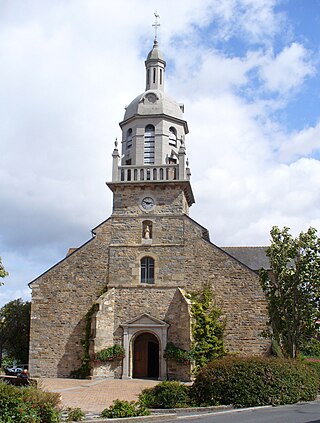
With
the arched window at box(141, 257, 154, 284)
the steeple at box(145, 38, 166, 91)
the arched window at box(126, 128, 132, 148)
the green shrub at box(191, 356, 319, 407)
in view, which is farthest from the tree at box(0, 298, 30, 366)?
the green shrub at box(191, 356, 319, 407)

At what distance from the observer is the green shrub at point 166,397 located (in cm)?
1518

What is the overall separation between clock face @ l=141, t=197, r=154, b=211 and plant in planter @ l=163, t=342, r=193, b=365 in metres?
7.32

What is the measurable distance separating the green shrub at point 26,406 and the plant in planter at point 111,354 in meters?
12.3

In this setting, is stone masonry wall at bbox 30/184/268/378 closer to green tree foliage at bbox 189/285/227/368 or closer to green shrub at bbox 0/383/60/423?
green tree foliage at bbox 189/285/227/368

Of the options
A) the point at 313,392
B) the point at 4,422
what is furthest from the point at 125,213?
the point at 4,422

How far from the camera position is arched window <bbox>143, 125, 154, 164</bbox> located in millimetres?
27672

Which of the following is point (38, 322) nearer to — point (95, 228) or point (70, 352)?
point (70, 352)

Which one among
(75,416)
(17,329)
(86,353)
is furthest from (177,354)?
(17,329)

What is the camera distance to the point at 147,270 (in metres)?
26.5

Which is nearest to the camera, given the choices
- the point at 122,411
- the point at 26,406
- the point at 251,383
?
the point at 26,406

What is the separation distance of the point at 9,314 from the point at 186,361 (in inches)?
552

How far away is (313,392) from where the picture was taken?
54.3 ft

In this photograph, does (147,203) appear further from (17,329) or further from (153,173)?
(17,329)

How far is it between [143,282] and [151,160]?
666cm
